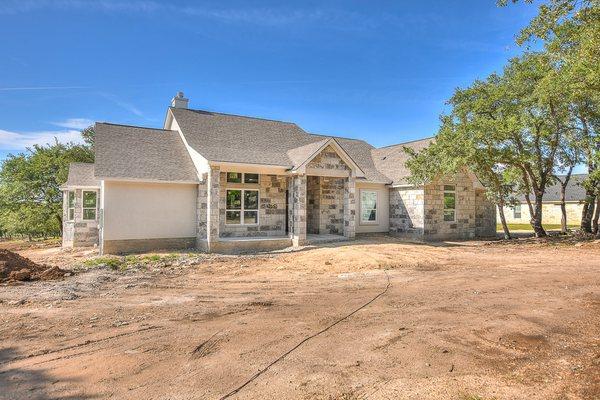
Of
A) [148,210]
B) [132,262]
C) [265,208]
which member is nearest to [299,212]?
[265,208]

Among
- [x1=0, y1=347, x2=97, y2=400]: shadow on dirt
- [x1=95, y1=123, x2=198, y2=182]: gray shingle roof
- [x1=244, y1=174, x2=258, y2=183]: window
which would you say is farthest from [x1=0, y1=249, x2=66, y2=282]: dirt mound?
[x1=244, y1=174, x2=258, y2=183]: window

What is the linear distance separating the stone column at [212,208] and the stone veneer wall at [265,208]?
5.83ft

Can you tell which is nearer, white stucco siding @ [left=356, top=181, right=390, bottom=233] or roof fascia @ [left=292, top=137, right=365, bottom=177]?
roof fascia @ [left=292, top=137, right=365, bottom=177]

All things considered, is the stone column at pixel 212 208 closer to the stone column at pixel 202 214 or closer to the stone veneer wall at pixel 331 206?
the stone column at pixel 202 214

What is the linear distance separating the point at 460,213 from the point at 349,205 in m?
7.39

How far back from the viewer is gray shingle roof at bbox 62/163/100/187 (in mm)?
18203

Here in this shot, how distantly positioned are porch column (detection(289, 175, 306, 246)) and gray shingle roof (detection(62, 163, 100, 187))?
31.1 ft

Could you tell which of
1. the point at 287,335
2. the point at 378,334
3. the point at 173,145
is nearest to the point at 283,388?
the point at 287,335

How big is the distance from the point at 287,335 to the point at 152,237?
11.7 meters

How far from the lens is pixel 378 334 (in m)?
5.65

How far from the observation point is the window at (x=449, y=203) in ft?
67.1

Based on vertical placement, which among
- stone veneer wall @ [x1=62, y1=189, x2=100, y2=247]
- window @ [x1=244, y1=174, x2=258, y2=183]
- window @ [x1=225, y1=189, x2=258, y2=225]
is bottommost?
stone veneer wall @ [x1=62, y1=189, x2=100, y2=247]

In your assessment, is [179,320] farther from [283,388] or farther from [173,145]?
[173,145]

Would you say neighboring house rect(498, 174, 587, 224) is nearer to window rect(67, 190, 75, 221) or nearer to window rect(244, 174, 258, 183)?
window rect(244, 174, 258, 183)
